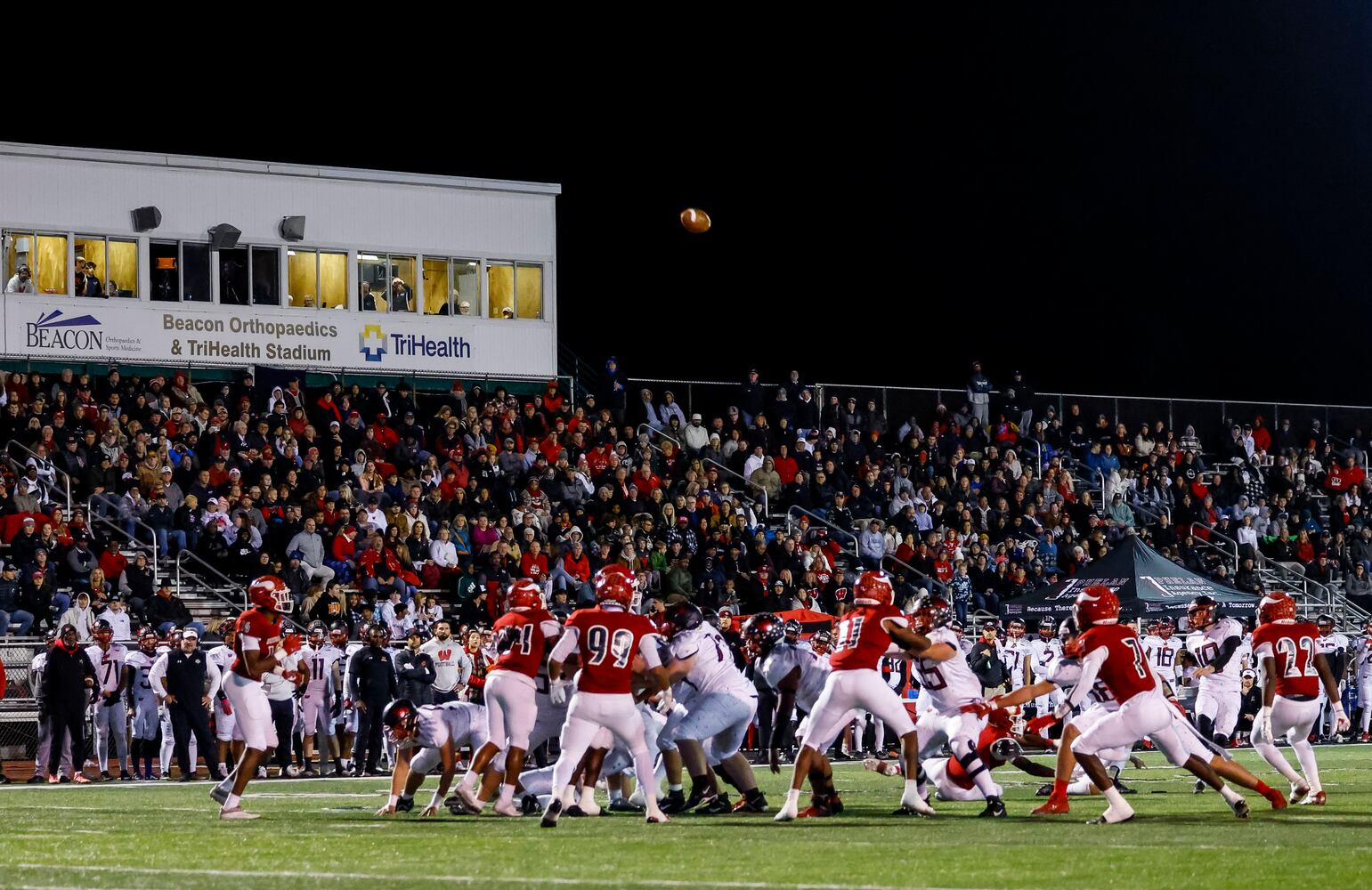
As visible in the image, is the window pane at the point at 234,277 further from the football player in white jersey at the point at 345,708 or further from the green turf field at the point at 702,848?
the green turf field at the point at 702,848

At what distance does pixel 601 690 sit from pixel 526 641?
1.25 m

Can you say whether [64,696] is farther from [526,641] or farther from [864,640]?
[864,640]

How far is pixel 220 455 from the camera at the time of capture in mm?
26531

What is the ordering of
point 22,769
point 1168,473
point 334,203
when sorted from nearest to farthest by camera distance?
point 22,769 < point 334,203 < point 1168,473

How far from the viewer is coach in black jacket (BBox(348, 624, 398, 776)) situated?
21219 mm

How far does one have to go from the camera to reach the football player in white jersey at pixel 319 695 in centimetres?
2234

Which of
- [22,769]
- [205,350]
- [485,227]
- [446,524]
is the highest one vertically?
[485,227]

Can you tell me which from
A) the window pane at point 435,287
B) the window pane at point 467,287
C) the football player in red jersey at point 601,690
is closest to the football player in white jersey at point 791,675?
the football player in red jersey at point 601,690

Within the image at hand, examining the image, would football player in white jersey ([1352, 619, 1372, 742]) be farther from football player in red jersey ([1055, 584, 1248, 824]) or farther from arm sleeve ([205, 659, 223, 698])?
football player in red jersey ([1055, 584, 1248, 824])

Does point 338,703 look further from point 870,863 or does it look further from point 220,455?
point 870,863

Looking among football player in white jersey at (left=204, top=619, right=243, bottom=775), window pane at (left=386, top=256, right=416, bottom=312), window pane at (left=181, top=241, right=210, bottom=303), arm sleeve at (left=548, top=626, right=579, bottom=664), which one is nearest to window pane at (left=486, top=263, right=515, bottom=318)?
window pane at (left=386, top=256, right=416, bottom=312)

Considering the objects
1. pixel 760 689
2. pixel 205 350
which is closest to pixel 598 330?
pixel 205 350

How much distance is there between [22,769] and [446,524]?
6914mm

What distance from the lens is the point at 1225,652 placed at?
2202 centimetres
